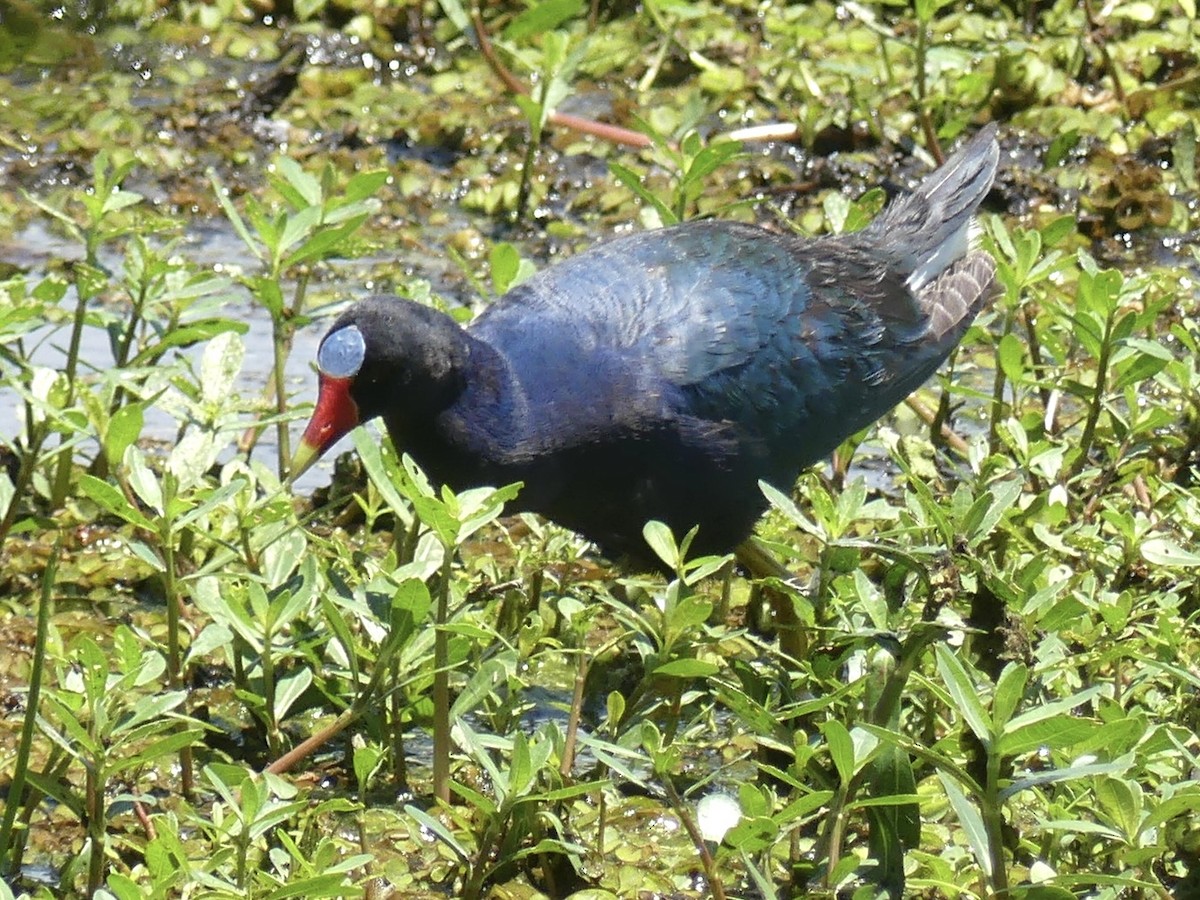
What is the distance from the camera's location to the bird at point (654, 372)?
295 cm

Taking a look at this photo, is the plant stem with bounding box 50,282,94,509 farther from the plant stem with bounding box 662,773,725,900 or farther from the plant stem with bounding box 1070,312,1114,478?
the plant stem with bounding box 1070,312,1114,478

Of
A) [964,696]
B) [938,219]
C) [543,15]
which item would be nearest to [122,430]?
[964,696]

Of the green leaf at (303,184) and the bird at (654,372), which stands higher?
the green leaf at (303,184)

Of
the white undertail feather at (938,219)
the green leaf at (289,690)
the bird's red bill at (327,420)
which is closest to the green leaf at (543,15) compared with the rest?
the white undertail feather at (938,219)

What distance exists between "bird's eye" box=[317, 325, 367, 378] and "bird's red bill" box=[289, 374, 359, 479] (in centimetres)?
2

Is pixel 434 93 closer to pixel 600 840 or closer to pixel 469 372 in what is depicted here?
pixel 469 372

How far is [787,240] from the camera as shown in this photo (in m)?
3.54

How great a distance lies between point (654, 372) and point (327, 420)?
55cm

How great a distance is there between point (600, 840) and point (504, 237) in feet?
8.38

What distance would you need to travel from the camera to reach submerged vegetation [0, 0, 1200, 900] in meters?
2.36

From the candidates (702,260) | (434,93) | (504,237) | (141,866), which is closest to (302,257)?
(702,260)

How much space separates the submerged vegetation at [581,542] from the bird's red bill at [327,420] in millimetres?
92

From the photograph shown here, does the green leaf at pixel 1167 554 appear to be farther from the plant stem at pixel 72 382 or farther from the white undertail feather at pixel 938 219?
the plant stem at pixel 72 382

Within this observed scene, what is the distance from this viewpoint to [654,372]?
Result: 122 inches
